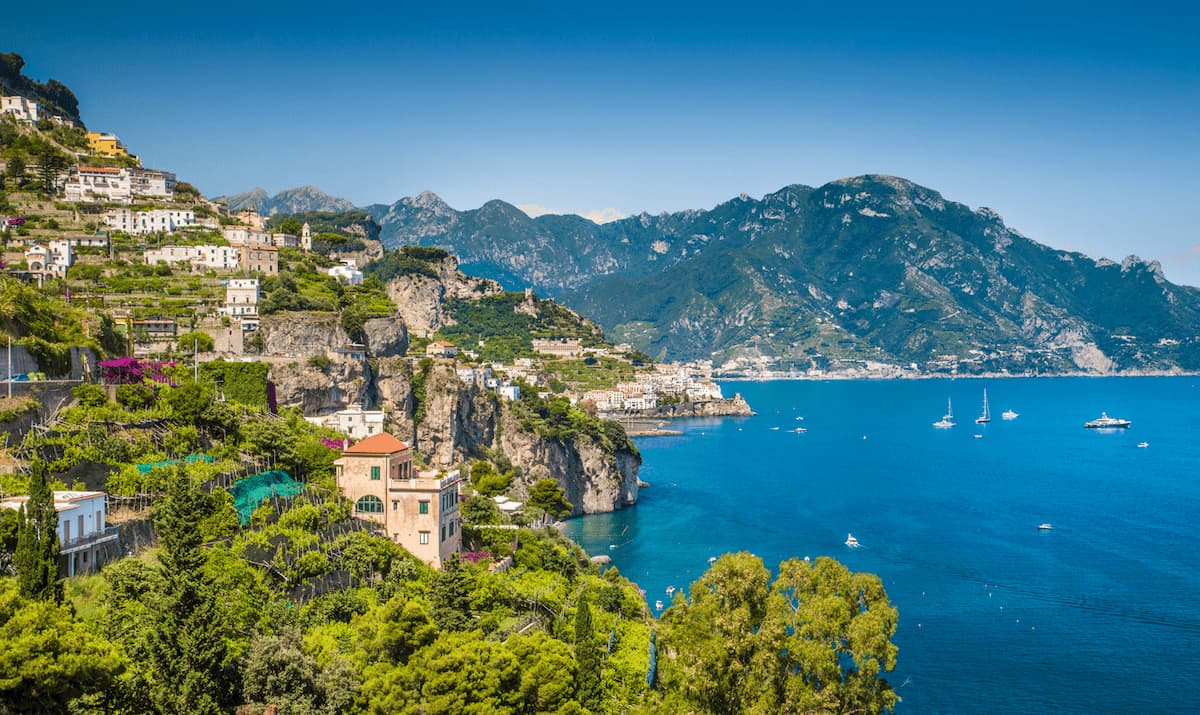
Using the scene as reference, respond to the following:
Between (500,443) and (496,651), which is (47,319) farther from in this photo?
(500,443)

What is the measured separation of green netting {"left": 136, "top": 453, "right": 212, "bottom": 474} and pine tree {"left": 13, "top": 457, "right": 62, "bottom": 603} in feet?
24.1

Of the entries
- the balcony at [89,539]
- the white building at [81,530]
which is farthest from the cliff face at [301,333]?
the white building at [81,530]

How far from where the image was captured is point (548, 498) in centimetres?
5631

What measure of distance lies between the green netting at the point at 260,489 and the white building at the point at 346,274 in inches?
1368

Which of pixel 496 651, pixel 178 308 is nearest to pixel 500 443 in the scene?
pixel 178 308

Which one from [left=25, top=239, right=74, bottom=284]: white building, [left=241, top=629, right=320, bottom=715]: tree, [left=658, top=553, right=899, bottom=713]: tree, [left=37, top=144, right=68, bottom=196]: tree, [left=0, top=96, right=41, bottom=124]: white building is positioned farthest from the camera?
[left=0, top=96, right=41, bottom=124]: white building

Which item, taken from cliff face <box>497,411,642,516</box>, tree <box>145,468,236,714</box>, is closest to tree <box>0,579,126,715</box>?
tree <box>145,468,236,714</box>

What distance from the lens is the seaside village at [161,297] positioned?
2833 cm

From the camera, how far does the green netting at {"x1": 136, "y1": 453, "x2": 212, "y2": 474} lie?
25094 mm

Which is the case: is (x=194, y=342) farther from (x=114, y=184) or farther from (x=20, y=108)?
(x=20, y=108)

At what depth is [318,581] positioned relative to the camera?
2433cm

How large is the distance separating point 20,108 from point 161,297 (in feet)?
86.0

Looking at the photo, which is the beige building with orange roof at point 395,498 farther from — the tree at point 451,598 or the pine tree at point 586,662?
the pine tree at point 586,662

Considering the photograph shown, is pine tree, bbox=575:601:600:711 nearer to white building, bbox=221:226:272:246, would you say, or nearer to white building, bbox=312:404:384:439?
white building, bbox=312:404:384:439
